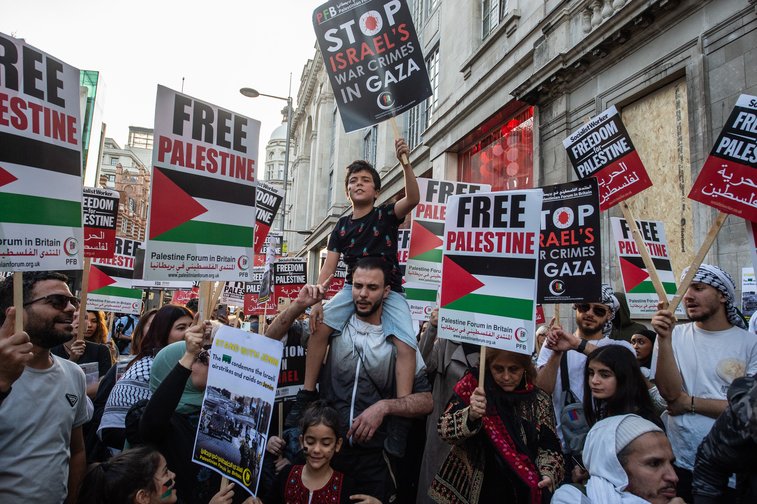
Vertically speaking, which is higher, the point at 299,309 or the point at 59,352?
the point at 299,309

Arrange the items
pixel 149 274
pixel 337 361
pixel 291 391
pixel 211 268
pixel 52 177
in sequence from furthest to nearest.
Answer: pixel 291 391
pixel 337 361
pixel 211 268
pixel 149 274
pixel 52 177

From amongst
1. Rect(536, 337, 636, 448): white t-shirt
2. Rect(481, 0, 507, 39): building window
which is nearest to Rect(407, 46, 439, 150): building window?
Rect(481, 0, 507, 39): building window

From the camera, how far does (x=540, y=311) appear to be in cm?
651

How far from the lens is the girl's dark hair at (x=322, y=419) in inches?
121

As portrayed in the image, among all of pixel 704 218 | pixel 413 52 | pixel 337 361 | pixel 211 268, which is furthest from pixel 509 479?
pixel 704 218

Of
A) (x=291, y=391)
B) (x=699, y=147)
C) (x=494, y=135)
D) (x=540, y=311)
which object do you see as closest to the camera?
(x=291, y=391)

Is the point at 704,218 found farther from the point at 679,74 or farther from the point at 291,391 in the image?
the point at 291,391

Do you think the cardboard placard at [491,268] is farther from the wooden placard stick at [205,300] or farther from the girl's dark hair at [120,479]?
the girl's dark hair at [120,479]

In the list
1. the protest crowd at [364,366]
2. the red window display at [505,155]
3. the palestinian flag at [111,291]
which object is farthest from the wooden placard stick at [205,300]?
the red window display at [505,155]

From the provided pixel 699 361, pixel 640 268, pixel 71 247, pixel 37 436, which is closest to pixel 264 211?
pixel 71 247

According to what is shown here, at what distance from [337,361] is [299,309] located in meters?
0.47

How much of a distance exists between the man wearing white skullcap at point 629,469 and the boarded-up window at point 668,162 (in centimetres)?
586

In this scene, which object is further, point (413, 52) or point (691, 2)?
point (691, 2)

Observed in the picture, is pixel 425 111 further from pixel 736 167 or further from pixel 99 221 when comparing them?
pixel 736 167
